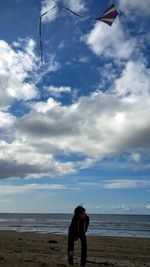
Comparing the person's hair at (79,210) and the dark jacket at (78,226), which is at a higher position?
the person's hair at (79,210)

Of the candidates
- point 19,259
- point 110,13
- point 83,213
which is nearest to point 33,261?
point 19,259

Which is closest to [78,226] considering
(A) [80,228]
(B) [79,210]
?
(A) [80,228]

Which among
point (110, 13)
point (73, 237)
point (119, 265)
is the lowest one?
point (119, 265)

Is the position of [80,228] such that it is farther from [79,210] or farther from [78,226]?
[79,210]

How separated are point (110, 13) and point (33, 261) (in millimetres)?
8000

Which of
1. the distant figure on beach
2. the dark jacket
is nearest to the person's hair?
the distant figure on beach

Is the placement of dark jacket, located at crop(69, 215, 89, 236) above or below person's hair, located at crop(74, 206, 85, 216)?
below

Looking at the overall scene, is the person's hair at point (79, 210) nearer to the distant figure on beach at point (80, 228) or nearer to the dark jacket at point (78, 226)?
the distant figure on beach at point (80, 228)

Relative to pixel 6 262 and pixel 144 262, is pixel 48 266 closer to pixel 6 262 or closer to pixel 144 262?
pixel 6 262

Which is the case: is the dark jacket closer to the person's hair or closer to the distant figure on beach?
the distant figure on beach

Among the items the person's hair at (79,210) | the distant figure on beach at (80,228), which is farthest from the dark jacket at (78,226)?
the person's hair at (79,210)

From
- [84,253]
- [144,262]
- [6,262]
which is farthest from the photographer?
[144,262]

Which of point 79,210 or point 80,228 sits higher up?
point 79,210

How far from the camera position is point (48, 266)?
36.9ft
